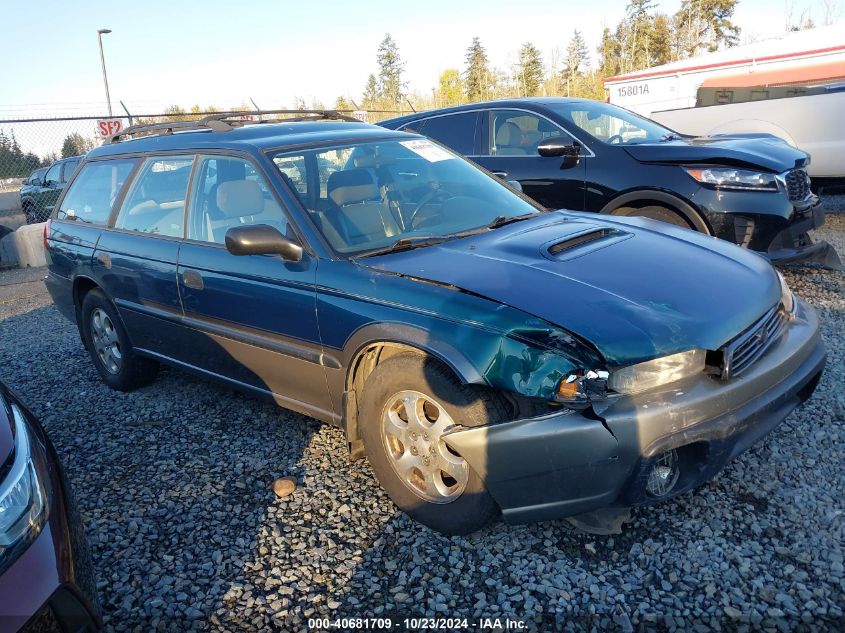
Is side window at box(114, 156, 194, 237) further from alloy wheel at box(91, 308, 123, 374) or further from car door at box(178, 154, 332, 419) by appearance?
alloy wheel at box(91, 308, 123, 374)

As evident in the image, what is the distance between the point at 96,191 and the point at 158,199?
0.93m

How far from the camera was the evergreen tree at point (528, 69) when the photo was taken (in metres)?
42.9

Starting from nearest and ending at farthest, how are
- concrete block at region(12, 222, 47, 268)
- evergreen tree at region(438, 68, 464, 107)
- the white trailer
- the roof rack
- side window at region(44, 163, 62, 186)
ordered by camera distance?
the roof rack, the white trailer, concrete block at region(12, 222, 47, 268), side window at region(44, 163, 62, 186), evergreen tree at region(438, 68, 464, 107)

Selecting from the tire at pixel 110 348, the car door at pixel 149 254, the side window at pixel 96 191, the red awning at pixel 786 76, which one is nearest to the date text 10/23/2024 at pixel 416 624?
the car door at pixel 149 254

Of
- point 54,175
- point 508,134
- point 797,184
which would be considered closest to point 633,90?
point 54,175

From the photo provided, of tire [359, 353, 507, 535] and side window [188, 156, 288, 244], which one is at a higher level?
side window [188, 156, 288, 244]

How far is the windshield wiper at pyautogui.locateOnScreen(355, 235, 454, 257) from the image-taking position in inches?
121

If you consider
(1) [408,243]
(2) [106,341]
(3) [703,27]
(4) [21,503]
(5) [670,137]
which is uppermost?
(3) [703,27]

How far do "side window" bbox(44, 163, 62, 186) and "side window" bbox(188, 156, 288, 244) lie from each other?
13190 mm

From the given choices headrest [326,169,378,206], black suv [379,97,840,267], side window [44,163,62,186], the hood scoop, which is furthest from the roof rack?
side window [44,163,62,186]

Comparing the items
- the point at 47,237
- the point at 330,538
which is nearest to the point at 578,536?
the point at 330,538

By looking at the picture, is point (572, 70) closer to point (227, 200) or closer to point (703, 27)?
point (703, 27)

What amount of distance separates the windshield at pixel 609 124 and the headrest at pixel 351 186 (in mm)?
3061

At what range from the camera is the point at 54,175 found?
14945 millimetres
